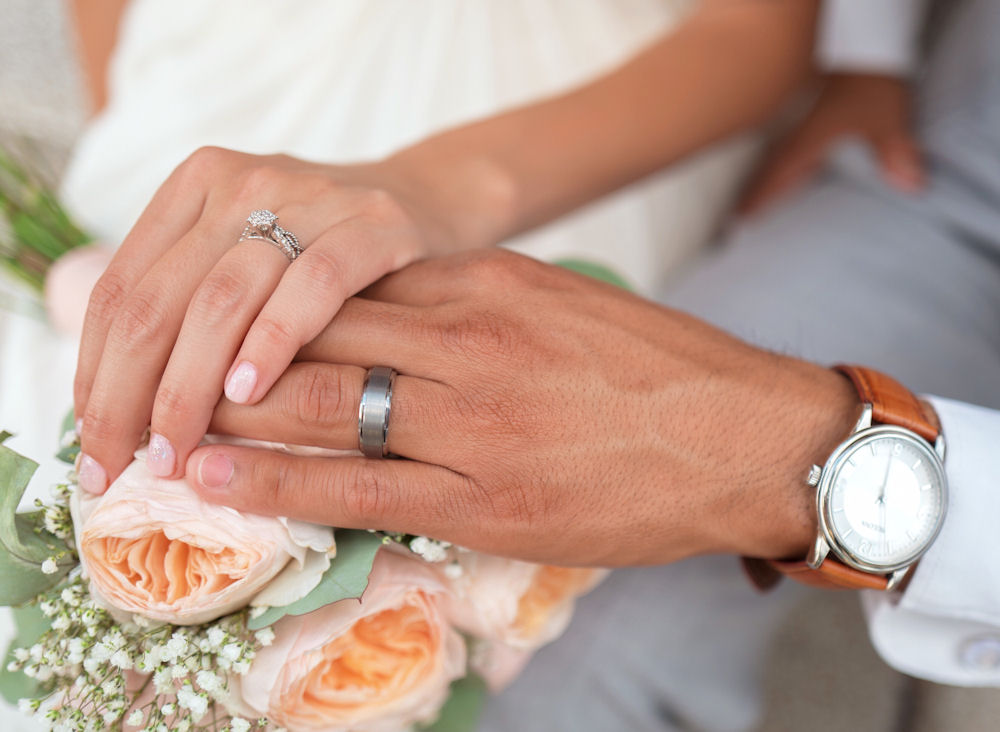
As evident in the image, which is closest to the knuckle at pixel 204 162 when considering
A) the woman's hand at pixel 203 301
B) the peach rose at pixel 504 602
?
the woman's hand at pixel 203 301

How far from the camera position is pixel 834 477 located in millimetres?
709

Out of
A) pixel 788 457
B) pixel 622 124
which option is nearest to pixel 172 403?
pixel 788 457

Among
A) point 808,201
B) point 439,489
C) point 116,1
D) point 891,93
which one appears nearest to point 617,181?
point 808,201

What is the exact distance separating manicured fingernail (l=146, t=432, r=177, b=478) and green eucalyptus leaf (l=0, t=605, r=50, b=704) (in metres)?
0.16

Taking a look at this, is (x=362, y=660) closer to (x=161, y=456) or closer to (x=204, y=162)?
(x=161, y=456)

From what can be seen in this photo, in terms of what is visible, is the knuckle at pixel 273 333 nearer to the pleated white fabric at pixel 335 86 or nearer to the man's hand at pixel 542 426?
the man's hand at pixel 542 426

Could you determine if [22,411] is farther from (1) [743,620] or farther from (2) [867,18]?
(2) [867,18]

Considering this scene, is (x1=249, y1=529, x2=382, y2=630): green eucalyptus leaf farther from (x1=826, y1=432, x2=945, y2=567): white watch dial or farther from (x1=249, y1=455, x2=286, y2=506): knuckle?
(x1=826, y1=432, x2=945, y2=567): white watch dial

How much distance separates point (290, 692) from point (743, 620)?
795 millimetres

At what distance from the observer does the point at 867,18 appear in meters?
1.60

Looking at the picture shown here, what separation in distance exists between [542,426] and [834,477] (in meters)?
0.28

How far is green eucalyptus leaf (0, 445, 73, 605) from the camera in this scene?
589mm

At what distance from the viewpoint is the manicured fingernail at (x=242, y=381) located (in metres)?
0.62

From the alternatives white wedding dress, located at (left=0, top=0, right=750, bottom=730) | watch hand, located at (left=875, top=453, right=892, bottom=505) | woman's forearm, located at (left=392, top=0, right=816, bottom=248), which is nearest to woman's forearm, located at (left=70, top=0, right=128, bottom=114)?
white wedding dress, located at (left=0, top=0, right=750, bottom=730)
